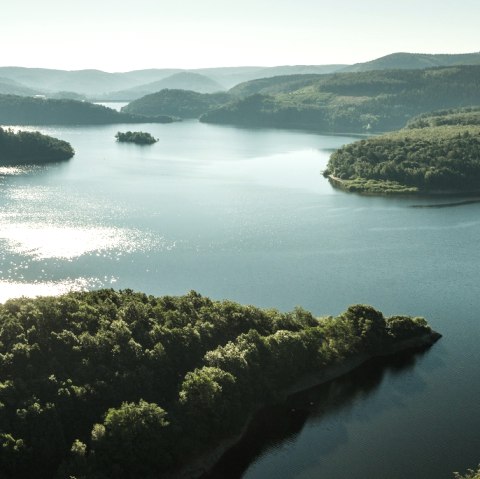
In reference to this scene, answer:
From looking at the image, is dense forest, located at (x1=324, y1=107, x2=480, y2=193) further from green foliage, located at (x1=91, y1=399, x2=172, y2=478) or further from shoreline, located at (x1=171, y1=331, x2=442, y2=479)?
green foliage, located at (x1=91, y1=399, x2=172, y2=478)


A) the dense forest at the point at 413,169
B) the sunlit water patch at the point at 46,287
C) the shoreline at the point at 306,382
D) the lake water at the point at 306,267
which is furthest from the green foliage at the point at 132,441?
the dense forest at the point at 413,169

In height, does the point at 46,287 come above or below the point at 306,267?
below

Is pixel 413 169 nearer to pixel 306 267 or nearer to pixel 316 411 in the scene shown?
pixel 306 267

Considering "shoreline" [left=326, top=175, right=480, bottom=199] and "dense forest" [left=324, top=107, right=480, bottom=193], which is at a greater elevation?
"dense forest" [left=324, top=107, right=480, bottom=193]

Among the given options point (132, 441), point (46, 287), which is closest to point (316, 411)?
point (132, 441)

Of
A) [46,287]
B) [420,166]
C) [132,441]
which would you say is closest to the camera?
[132,441]

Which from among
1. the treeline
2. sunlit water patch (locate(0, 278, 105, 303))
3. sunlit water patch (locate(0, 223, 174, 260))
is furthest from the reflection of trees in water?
the treeline
